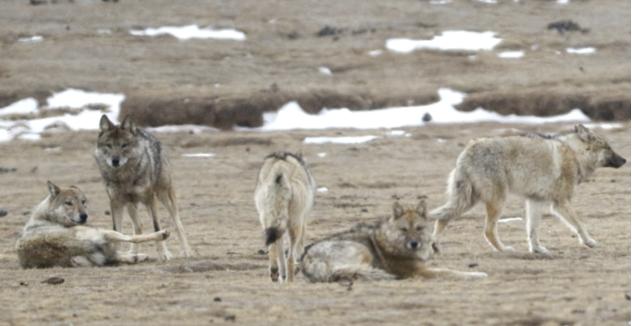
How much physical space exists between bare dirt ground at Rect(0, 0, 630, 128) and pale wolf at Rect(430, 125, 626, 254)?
23.5 metres

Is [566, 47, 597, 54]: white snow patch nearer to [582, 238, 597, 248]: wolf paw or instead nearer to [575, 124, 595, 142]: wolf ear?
[575, 124, 595, 142]: wolf ear

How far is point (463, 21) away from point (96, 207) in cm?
3305

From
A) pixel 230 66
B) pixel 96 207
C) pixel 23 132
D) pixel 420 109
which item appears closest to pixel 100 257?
pixel 96 207

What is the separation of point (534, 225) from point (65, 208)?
603cm

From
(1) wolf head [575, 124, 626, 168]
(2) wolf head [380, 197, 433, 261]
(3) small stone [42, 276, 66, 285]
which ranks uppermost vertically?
(1) wolf head [575, 124, 626, 168]

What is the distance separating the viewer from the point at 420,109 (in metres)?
43.8

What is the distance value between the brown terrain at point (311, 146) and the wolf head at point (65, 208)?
0.83 m

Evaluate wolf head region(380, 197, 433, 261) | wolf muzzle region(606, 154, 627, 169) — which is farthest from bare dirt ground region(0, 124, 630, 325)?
wolf muzzle region(606, 154, 627, 169)

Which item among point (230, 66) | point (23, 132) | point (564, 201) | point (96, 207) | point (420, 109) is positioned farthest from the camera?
point (230, 66)

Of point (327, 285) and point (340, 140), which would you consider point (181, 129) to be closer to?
point (340, 140)

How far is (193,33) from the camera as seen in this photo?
56.1 meters

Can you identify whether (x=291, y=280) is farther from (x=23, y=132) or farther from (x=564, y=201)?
(x=23, y=132)

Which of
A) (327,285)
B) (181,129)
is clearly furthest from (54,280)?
(181,129)

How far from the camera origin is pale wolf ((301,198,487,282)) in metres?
14.4
